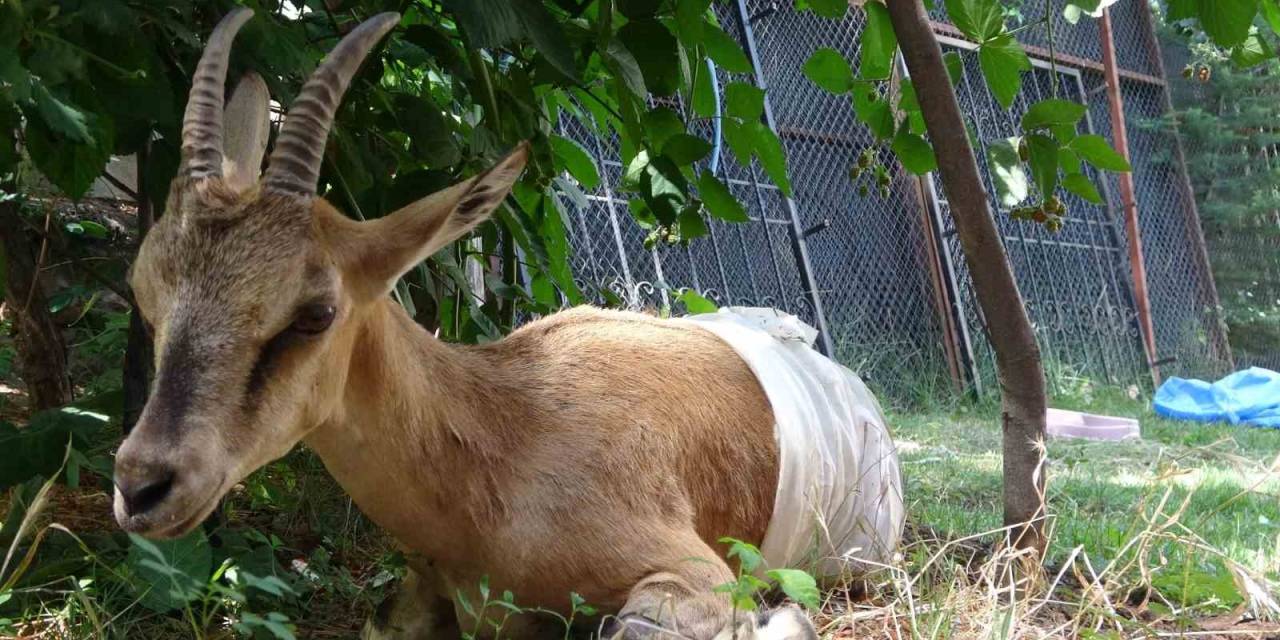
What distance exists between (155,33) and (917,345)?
795 centimetres

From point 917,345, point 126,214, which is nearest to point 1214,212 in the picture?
point 917,345

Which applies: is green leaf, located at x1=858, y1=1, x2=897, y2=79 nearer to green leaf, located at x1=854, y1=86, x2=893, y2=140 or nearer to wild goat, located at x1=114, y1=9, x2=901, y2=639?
green leaf, located at x1=854, y1=86, x2=893, y2=140

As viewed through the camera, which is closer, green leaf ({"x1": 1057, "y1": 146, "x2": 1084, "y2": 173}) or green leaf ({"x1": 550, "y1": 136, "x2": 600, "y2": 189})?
green leaf ({"x1": 1057, "y1": 146, "x2": 1084, "y2": 173})

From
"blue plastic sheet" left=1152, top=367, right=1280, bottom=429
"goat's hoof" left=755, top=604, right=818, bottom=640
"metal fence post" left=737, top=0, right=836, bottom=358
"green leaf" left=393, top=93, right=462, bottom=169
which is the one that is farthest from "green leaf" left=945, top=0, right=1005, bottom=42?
"blue plastic sheet" left=1152, top=367, right=1280, bottom=429

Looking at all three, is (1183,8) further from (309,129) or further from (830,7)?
(309,129)

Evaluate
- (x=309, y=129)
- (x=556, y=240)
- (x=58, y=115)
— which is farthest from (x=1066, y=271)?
(x=58, y=115)

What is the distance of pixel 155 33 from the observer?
118 inches

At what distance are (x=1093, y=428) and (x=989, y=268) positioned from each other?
16.3 feet

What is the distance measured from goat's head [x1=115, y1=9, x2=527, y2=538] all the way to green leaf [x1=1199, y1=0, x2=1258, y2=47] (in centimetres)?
169

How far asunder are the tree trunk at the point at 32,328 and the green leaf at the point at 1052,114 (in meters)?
3.01

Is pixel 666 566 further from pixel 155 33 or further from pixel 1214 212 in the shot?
pixel 1214 212

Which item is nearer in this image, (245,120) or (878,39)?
(245,120)

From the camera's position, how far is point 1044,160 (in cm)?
319

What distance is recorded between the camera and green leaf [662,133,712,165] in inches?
140
